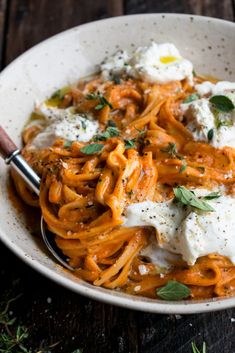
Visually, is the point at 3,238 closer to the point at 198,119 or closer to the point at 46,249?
the point at 46,249

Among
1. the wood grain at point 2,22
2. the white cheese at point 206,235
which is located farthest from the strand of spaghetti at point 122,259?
the wood grain at point 2,22

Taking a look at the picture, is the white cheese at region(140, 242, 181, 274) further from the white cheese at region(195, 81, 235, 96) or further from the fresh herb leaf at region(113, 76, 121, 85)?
the fresh herb leaf at region(113, 76, 121, 85)

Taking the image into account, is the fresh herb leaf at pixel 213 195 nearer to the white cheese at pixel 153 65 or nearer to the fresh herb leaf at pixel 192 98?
the fresh herb leaf at pixel 192 98

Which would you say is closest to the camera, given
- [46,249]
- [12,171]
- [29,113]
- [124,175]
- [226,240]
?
[226,240]

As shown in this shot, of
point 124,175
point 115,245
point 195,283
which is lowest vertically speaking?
point 195,283

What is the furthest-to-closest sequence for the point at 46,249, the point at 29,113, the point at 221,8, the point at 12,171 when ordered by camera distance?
1. the point at 221,8
2. the point at 29,113
3. the point at 12,171
4. the point at 46,249

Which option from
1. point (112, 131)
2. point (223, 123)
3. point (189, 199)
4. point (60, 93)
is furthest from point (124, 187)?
point (60, 93)

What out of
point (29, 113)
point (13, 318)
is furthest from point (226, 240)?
point (29, 113)
